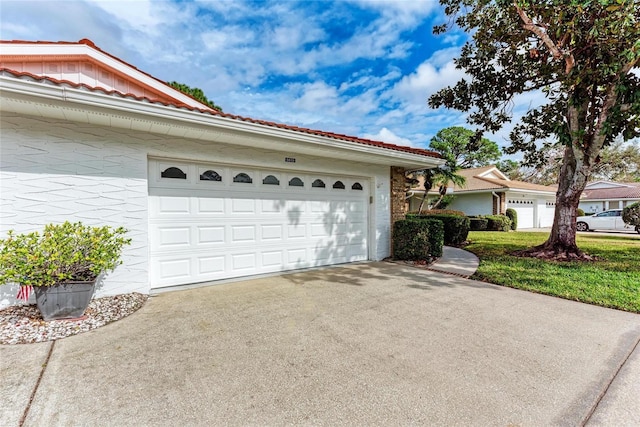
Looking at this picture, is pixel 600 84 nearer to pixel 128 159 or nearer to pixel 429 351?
pixel 429 351

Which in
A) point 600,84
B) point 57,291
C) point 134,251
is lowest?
point 57,291

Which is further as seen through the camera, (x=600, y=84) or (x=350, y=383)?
(x=600, y=84)

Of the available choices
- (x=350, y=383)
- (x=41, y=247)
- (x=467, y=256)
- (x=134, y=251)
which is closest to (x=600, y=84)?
(x=467, y=256)

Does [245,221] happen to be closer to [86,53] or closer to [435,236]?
[435,236]

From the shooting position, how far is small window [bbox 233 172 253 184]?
5720mm

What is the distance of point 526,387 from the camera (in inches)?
91.1

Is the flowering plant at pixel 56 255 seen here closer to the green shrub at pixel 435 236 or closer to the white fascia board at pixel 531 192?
the green shrub at pixel 435 236

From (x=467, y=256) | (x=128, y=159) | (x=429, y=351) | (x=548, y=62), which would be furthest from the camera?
(x=467, y=256)

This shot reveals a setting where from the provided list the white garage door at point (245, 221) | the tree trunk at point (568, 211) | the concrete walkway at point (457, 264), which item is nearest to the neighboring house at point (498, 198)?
the tree trunk at point (568, 211)

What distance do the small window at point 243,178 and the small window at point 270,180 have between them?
1.03ft

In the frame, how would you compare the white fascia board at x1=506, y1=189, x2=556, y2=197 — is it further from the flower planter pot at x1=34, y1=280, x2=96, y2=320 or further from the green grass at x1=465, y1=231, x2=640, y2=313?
the flower planter pot at x1=34, y1=280, x2=96, y2=320

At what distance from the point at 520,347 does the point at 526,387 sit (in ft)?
2.66

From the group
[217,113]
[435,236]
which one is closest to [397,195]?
[435,236]

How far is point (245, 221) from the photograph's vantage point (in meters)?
5.80
